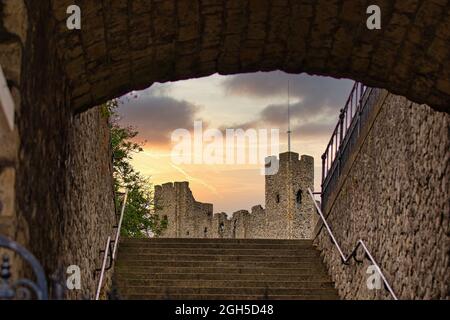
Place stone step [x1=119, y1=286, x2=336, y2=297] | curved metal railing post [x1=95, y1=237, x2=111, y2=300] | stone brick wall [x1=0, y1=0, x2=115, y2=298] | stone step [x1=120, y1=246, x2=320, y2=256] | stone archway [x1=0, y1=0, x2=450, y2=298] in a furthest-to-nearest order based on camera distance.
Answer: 1. stone step [x1=120, y1=246, x2=320, y2=256]
2. stone step [x1=119, y1=286, x2=336, y2=297]
3. curved metal railing post [x1=95, y1=237, x2=111, y2=300]
4. stone archway [x1=0, y1=0, x2=450, y2=298]
5. stone brick wall [x1=0, y1=0, x2=115, y2=298]

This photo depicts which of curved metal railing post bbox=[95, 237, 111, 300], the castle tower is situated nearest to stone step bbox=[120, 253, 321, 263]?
curved metal railing post bbox=[95, 237, 111, 300]

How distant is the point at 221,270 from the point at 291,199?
24391mm

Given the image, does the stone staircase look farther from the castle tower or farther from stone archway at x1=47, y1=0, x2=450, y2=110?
the castle tower

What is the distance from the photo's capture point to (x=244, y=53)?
6961mm

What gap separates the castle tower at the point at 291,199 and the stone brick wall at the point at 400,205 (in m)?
23.2

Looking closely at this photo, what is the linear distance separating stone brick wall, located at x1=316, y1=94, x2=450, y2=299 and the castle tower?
23.2 metres

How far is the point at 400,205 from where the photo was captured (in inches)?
359

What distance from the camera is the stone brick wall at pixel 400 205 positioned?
24.6 feet

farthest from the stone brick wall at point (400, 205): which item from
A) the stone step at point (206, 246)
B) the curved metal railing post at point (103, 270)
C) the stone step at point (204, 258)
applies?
the curved metal railing post at point (103, 270)

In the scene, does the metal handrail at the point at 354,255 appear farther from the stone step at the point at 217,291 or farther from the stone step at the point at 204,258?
the stone step at the point at 204,258

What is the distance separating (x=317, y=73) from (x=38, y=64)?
278 centimetres

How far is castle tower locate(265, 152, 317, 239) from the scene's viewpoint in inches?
1417

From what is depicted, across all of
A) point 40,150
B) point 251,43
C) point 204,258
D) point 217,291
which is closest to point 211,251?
point 204,258

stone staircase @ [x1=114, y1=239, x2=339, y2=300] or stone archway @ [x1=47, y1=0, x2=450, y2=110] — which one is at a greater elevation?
stone archway @ [x1=47, y1=0, x2=450, y2=110]
